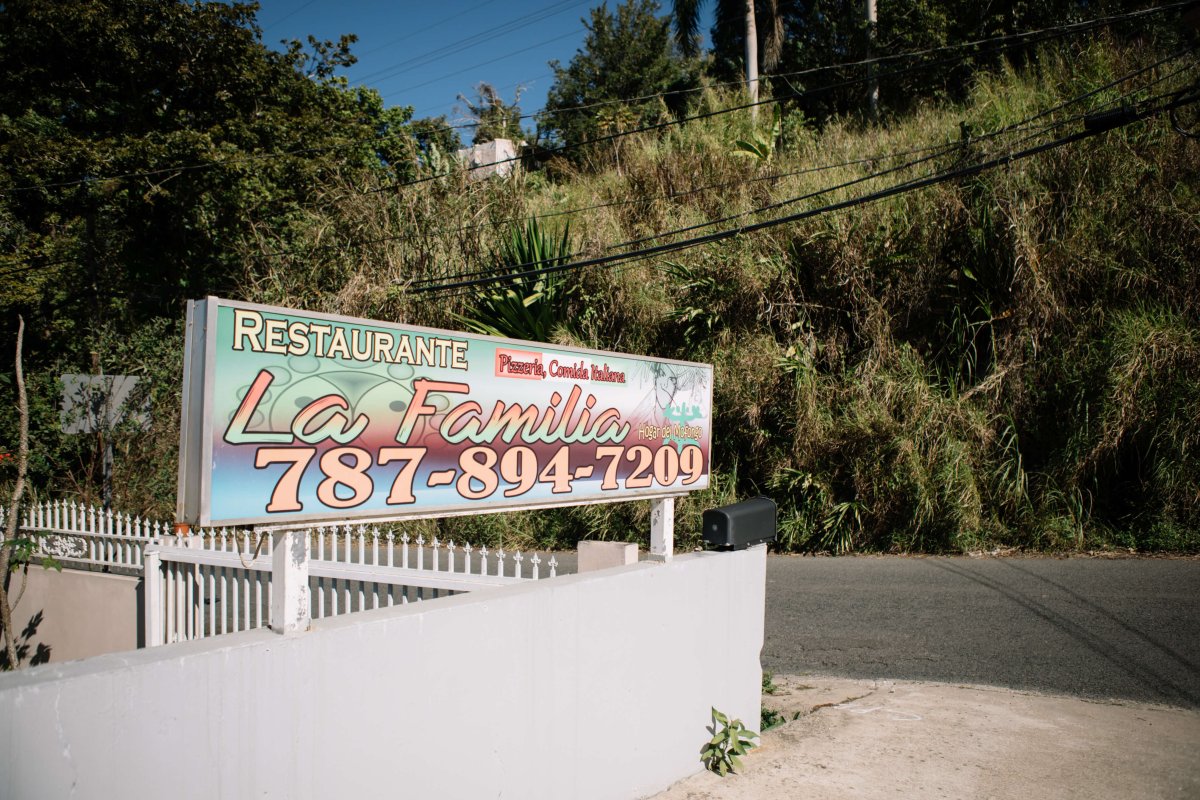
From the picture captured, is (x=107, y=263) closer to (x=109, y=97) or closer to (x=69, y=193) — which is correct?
(x=69, y=193)

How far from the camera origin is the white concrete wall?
2.61 meters

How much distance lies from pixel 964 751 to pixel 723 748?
4.89ft

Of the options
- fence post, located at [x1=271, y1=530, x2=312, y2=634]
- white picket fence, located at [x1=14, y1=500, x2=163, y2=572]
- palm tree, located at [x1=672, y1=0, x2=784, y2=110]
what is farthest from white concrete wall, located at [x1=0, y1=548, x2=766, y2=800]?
palm tree, located at [x1=672, y1=0, x2=784, y2=110]

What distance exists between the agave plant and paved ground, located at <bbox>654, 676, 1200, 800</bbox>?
8.41 meters

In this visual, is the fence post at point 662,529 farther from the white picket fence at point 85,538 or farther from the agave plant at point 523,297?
the agave plant at point 523,297

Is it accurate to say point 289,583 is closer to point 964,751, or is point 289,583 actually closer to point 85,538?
point 964,751

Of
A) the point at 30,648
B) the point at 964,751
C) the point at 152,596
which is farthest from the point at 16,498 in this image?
the point at 964,751

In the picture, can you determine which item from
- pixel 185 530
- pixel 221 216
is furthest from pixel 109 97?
pixel 185 530

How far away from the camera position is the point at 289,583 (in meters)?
3.36

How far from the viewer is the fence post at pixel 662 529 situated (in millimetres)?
5250

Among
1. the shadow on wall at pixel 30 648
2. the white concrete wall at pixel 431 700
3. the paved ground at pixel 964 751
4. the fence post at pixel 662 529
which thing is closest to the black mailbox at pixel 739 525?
the white concrete wall at pixel 431 700

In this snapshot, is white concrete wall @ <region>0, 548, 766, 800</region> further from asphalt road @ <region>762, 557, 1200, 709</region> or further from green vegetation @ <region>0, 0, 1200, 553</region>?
green vegetation @ <region>0, 0, 1200, 553</region>

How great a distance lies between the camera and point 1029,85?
16359 mm

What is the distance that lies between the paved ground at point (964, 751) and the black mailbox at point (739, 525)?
1290mm
